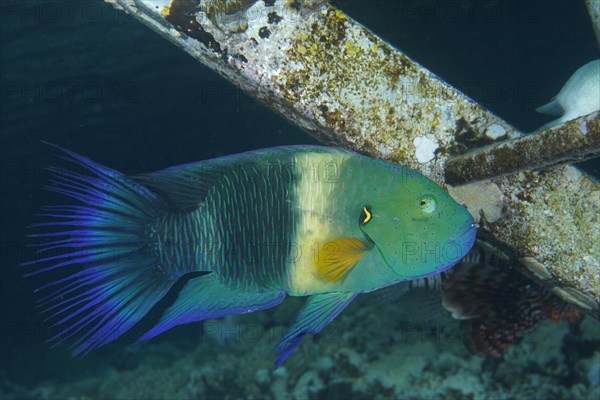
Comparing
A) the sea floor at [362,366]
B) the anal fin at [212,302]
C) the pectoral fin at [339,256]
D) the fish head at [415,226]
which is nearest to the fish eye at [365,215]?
the fish head at [415,226]

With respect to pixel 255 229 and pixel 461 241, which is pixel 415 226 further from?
pixel 255 229

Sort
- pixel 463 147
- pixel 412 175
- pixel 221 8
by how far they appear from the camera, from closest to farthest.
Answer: pixel 412 175 < pixel 221 8 < pixel 463 147

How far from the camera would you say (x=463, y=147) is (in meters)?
2.83

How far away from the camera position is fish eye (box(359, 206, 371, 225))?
2127 millimetres

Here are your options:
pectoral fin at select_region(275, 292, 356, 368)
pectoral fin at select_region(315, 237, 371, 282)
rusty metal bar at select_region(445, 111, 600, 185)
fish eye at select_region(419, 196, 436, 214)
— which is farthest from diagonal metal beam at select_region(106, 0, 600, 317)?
pectoral fin at select_region(275, 292, 356, 368)

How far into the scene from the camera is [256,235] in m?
2.21

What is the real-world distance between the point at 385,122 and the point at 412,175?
28.3 inches

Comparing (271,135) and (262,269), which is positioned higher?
(262,269)

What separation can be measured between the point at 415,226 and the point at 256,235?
852mm

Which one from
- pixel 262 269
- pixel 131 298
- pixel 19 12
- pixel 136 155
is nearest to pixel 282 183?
pixel 262 269

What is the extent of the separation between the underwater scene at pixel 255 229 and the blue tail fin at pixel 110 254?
0.01 metres

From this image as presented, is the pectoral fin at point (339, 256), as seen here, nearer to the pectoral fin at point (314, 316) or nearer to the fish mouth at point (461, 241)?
the pectoral fin at point (314, 316)

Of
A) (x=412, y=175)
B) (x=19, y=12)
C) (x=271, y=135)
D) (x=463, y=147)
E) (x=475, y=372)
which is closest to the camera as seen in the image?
(x=412, y=175)

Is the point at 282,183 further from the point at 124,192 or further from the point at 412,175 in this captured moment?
the point at 124,192
